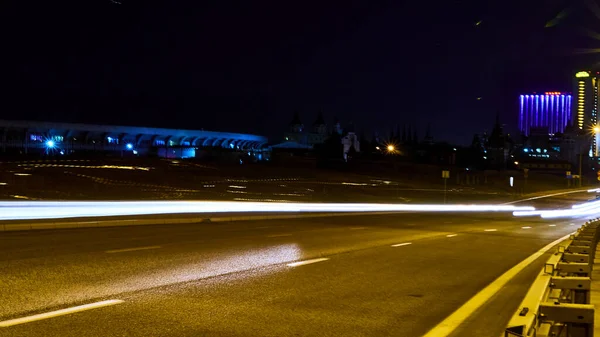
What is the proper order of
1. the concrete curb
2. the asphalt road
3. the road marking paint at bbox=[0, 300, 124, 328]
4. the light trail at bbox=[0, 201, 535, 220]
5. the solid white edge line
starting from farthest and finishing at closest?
the light trail at bbox=[0, 201, 535, 220] → the concrete curb → the solid white edge line → the asphalt road → the road marking paint at bbox=[0, 300, 124, 328]

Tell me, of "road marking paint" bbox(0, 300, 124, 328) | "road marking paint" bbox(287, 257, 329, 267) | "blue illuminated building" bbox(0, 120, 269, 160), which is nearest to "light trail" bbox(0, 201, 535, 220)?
"road marking paint" bbox(287, 257, 329, 267)

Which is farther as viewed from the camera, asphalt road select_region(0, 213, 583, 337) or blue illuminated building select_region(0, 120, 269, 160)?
blue illuminated building select_region(0, 120, 269, 160)

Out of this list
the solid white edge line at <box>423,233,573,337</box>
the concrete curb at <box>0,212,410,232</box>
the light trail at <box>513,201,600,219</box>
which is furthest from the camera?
the light trail at <box>513,201,600,219</box>

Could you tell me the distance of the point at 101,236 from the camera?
60.9ft

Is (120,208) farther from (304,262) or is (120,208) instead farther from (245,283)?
(245,283)

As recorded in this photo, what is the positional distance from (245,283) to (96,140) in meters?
160

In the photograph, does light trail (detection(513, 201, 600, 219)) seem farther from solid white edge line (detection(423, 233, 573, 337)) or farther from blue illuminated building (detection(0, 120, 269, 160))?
blue illuminated building (detection(0, 120, 269, 160))

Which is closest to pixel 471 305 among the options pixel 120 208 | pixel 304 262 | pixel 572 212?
pixel 304 262

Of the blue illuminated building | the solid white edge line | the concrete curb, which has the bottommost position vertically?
the solid white edge line

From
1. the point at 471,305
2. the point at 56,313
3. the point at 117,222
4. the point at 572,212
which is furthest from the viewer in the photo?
the point at 572,212

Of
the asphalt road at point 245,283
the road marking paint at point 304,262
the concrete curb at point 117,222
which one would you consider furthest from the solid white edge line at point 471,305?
the concrete curb at point 117,222

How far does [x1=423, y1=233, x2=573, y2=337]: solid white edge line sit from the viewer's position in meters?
8.06

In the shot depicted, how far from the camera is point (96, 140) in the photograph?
163125 millimetres

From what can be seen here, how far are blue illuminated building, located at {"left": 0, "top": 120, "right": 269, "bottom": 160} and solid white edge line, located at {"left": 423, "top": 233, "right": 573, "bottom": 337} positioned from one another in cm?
11275
